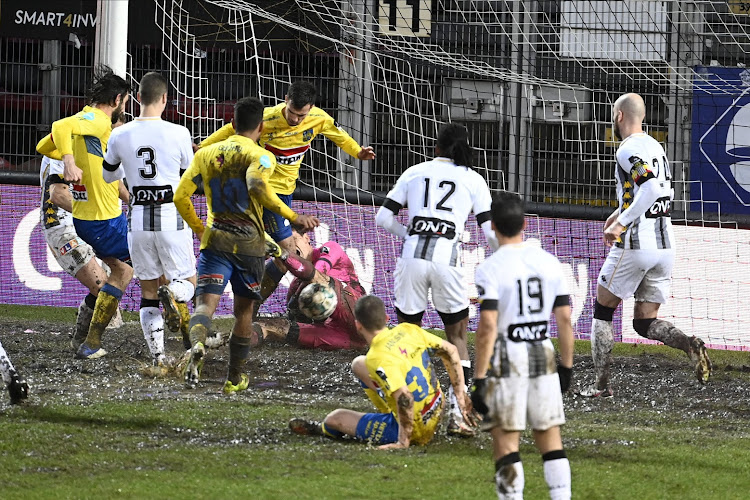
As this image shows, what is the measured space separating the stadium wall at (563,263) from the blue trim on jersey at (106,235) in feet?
8.54

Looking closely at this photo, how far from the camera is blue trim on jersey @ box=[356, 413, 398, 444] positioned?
5.65 metres

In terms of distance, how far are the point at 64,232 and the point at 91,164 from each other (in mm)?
1113

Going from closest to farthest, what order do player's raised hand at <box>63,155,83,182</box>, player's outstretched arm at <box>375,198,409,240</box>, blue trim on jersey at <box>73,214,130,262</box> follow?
1. player's outstretched arm at <box>375,198,409,240</box>
2. player's raised hand at <box>63,155,83,182</box>
3. blue trim on jersey at <box>73,214,130,262</box>

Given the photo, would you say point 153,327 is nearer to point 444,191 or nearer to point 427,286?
point 427,286

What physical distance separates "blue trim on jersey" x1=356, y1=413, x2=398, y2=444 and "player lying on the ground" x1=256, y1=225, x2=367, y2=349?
371 cm

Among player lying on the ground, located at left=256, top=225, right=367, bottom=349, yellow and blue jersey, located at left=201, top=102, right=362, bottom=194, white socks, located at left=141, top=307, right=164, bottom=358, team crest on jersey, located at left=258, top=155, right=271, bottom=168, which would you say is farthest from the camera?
player lying on the ground, located at left=256, top=225, right=367, bottom=349

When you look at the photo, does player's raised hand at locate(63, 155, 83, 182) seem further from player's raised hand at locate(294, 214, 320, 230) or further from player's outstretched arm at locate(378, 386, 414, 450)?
player's outstretched arm at locate(378, 386, 414, 450)

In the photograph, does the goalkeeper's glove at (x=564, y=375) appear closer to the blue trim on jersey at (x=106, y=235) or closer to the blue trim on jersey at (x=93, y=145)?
the blue trim on jersey at (x=106, y=235)

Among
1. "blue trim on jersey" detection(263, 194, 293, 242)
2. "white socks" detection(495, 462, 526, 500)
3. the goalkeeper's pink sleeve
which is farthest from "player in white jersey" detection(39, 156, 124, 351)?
"white socks" detection(495, 462, 526, 500)

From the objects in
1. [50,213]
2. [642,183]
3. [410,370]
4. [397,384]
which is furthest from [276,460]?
[50,213]

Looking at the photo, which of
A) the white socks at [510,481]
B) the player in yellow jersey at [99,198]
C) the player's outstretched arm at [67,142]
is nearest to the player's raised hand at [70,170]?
the player's outstretched arm at [67,142]

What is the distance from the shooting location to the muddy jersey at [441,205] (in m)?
6.45

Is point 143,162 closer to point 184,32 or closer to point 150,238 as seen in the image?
Answer: point 150,238

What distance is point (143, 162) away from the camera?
7660mm
